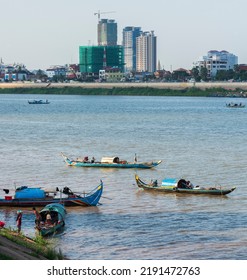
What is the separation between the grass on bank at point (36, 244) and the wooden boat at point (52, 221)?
777 millimetres

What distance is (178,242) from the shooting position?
25.4 metres

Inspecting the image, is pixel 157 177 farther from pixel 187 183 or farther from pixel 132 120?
pixel 132 120

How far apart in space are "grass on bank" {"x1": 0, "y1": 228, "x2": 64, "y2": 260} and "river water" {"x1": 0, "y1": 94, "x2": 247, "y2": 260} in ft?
2.28

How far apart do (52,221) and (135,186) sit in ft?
36.2

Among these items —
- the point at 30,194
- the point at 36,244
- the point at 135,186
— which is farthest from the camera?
the point at 135,186

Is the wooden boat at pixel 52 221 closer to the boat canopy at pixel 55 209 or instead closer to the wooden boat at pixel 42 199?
the boat canopy at pixel 55 209

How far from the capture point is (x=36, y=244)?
23844mm

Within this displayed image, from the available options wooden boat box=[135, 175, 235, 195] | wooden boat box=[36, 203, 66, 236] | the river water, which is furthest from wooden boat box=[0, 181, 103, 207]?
wooden boat box=[135, 175, 235, 195]

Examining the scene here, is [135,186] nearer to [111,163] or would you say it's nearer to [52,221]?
[111,163]

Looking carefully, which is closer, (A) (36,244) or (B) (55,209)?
(A) (36,244)

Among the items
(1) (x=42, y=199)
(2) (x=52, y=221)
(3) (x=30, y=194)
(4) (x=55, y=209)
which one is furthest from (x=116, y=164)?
(2) (x=52, y=221)

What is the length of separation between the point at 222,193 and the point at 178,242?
31.7 feet

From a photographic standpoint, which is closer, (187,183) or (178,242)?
(178,242)
